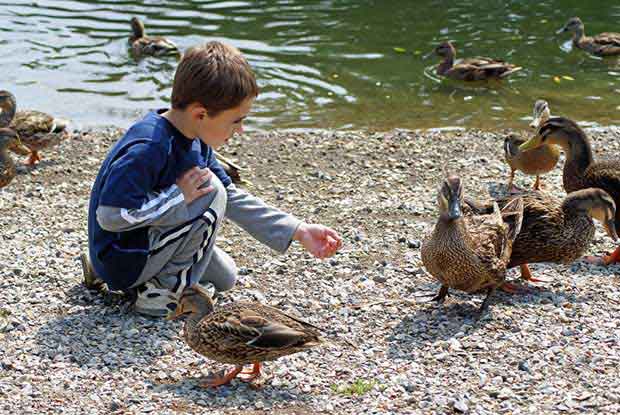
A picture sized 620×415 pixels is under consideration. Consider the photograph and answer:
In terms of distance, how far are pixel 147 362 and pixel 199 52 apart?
1829 mm

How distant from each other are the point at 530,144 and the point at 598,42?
22.9ft

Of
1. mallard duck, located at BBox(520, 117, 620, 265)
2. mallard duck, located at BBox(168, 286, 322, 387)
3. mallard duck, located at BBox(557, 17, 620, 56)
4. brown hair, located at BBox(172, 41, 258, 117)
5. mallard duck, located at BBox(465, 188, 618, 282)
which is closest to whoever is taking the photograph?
mallard duck, located at BBox(168, 286, 322, 387)

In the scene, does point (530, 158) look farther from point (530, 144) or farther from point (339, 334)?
point (339, 334)

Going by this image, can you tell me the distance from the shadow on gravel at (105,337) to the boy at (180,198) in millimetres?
149

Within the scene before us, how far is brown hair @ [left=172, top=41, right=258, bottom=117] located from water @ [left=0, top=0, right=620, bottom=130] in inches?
256

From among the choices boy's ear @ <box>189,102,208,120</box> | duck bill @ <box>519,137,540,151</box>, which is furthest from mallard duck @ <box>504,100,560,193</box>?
boy's ear @ <box>189,102,208,120</box>

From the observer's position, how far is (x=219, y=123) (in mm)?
5688

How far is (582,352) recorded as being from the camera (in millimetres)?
5633

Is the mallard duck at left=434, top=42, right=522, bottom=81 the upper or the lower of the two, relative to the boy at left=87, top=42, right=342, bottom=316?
lower

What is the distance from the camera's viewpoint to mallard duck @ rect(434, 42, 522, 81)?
14.0m

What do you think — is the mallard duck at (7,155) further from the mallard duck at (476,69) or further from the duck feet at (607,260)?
the mallard duck at (476,69)

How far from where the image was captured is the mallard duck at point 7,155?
9.44m

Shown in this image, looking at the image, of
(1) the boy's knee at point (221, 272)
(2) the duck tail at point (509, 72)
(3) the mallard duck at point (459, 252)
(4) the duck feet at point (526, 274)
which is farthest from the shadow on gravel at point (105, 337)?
(2) the duck tail at point (509, 72)

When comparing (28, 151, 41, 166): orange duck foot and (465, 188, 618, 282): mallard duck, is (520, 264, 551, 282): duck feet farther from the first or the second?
(28, 151, 41, 166): orange duck foot
